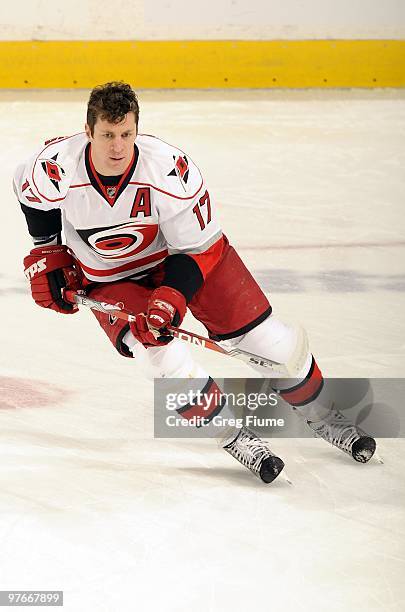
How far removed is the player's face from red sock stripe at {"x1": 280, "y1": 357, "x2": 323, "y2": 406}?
0.74 meters

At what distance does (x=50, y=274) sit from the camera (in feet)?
8.95

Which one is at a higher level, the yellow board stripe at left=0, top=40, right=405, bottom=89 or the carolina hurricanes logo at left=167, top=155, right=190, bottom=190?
the carolina hurricanes logo at left=167, top=155, right=190, bottom=190

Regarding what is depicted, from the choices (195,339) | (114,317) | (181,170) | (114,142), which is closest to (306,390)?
(195,339)

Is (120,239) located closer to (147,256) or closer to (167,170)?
(147,256)

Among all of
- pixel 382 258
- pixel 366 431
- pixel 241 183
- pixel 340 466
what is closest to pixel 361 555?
pixel 340 466

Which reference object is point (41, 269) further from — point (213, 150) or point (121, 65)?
point (121, 65)

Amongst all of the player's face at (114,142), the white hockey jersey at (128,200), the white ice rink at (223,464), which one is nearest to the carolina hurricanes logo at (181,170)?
the white hockey jersey at (128,200)

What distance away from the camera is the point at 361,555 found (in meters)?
2.30

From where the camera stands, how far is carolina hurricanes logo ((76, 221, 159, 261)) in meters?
2.64

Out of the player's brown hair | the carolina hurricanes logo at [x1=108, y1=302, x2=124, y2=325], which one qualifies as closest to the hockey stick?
the carolina hurricanes logo at [x1=108, y1=302, x2=124, y2=325]

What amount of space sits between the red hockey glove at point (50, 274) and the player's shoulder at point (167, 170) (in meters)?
0.34

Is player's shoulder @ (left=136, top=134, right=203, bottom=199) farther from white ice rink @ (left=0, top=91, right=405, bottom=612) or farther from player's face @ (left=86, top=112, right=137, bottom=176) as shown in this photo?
white ice rink @ (left=0, top=91, right=405, bottom=612)

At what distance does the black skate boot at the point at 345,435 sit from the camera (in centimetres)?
A: 277

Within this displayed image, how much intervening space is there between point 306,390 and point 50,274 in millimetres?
723
